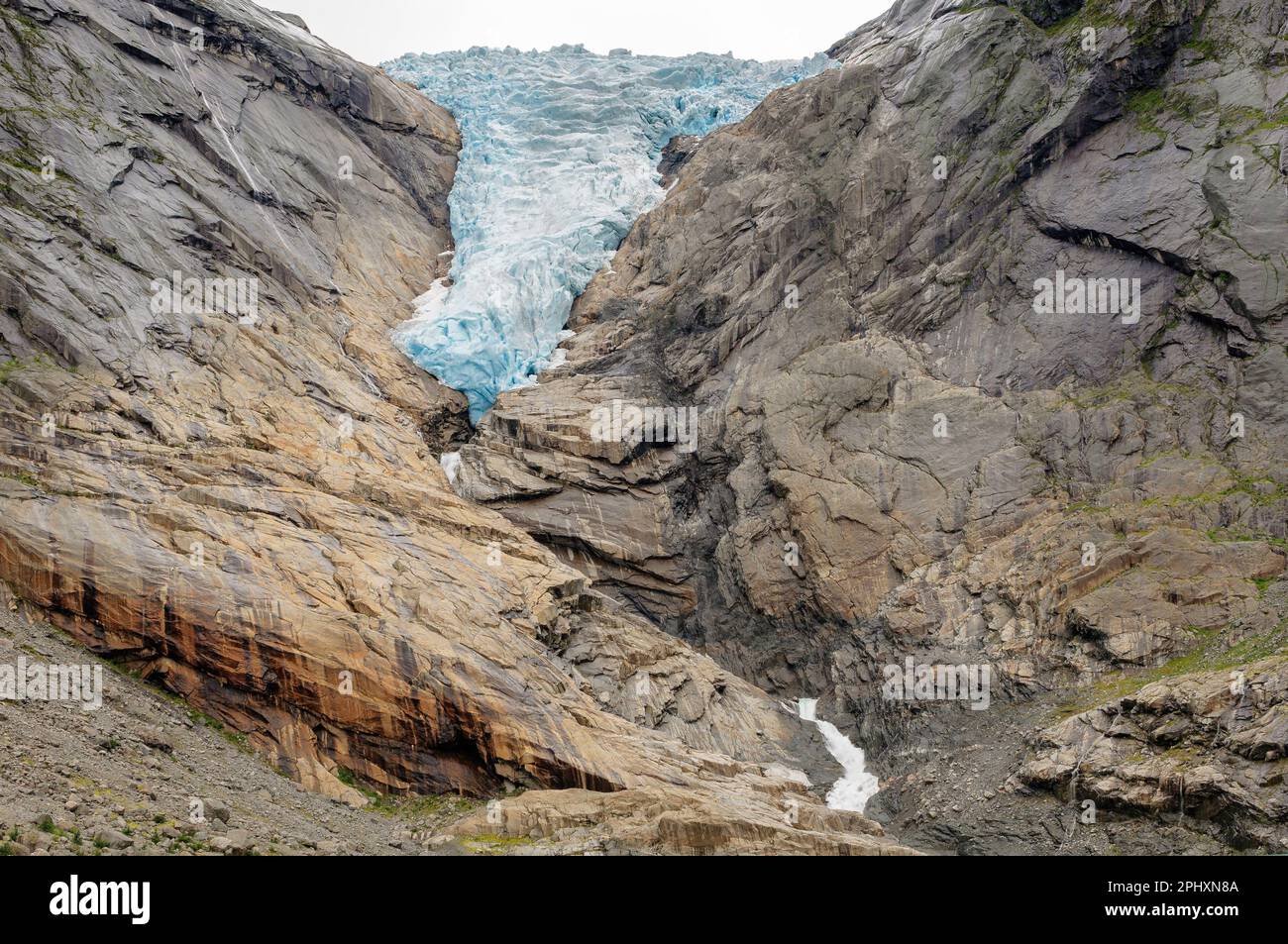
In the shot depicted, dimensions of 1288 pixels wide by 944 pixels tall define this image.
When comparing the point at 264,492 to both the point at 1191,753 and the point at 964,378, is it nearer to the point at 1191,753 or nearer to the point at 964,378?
the point at 964,378

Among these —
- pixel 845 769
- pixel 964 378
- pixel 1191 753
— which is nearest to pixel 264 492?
pixel 845 769

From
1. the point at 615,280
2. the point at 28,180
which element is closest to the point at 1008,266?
the point at 615,280

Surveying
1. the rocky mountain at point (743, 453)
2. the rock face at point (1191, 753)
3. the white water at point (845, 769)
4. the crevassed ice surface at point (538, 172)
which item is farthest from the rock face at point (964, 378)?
the crevassed ice surface at point (538, 172)

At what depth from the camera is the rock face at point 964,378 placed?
3841 cm

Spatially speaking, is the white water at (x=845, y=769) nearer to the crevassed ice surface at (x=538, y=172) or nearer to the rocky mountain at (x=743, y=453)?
the rocky mountain at (x=743, y=453)

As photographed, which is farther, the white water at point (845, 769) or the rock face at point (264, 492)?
the white water at point (845, 769)

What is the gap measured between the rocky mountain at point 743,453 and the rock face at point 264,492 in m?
0.17

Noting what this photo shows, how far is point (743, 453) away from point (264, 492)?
69.0 feet

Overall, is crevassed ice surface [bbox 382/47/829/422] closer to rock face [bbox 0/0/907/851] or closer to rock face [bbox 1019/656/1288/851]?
rock face [bbox 0/0/907/851]

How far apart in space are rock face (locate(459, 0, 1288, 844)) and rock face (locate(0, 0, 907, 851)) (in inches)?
203

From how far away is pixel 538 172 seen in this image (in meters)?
67.9

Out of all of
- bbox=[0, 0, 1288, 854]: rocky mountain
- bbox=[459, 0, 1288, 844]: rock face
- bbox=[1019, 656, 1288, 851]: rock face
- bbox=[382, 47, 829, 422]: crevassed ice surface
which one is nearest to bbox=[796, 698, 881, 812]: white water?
bbox=[0, 0, 1288, 854]: rocky mountain

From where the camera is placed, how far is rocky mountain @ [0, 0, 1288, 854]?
30.9 meters

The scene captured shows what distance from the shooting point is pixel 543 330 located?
56500 mm
